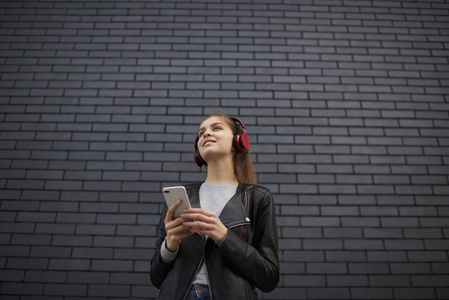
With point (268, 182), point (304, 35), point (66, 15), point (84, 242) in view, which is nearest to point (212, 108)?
point (268, 182)

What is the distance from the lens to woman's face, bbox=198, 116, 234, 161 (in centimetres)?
178

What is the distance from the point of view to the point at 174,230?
139 cm

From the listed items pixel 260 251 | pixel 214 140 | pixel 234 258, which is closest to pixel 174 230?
pixel 234 258

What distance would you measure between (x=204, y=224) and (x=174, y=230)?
0.15 metres

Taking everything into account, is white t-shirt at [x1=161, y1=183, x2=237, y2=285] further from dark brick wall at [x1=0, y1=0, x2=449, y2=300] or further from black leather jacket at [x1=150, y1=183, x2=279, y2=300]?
dark brick wall at [x1=0, y1=0, x2=449, y2=300]

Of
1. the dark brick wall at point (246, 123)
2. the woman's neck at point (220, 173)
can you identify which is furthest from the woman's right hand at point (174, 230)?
the dark brick wall at point (246, 123)

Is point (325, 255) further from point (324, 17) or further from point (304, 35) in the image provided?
point (324, 17)

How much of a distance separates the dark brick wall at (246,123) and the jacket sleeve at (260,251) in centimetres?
172

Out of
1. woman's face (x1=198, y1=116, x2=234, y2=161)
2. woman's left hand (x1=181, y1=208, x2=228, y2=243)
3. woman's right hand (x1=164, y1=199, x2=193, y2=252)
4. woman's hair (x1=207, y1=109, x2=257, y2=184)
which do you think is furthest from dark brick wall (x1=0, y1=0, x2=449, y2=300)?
woman's left hand (x1=181, y1=208, x2=228, y2=243)

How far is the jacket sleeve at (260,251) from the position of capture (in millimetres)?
1388

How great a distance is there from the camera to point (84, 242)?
3.24 meters

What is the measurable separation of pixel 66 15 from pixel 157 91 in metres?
1.77

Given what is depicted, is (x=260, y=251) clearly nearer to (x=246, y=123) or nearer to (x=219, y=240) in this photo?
(x=219, y=240)

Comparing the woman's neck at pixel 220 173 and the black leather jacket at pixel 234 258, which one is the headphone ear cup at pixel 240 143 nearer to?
the woman's neck at pixel 220 173
